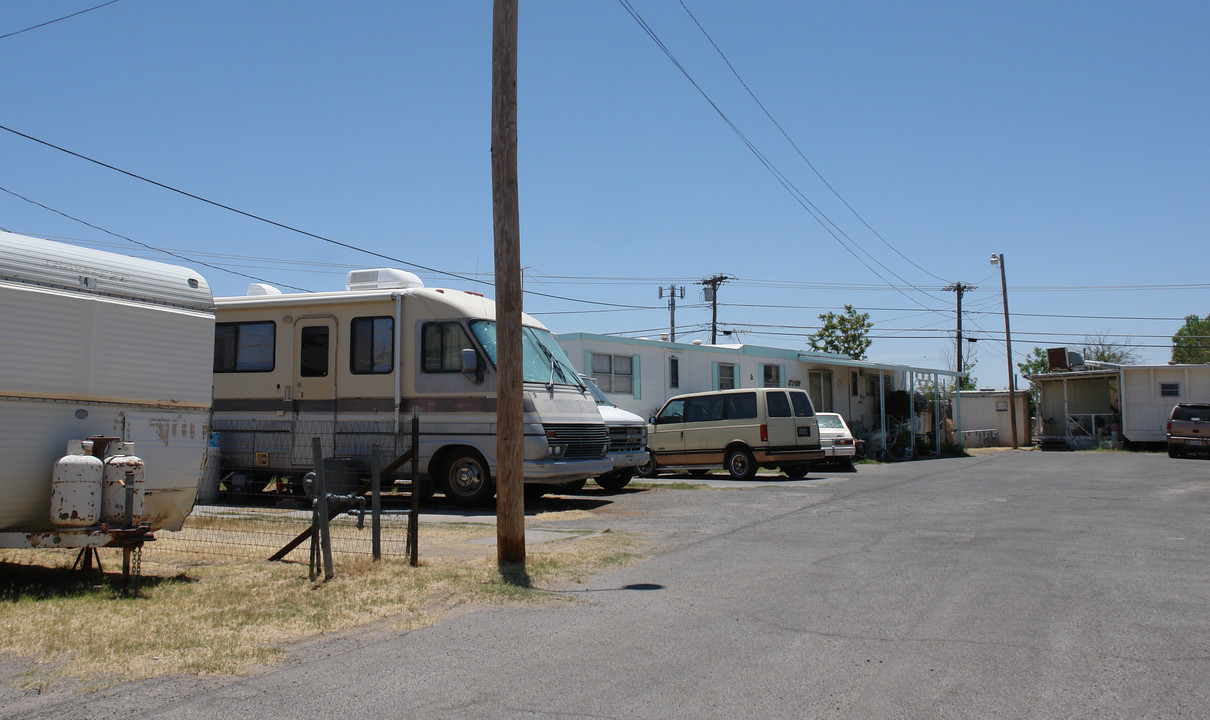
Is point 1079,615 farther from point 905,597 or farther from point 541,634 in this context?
point 541,634

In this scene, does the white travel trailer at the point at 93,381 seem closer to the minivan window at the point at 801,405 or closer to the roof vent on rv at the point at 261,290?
the roof vent on rv at the point at 261,290

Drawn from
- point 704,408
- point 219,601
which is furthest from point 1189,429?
point 219,601

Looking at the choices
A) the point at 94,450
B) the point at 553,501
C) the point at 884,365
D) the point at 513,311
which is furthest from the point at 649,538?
the point at 884,365

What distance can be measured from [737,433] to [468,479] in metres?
7.88

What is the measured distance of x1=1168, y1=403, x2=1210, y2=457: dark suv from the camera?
1046 inches

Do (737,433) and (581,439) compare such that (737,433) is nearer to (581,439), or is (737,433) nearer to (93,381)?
(581,439)

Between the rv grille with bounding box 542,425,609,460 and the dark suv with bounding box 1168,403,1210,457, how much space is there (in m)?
21.5

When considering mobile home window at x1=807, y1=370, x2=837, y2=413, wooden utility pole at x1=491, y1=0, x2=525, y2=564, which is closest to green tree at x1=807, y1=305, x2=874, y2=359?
mobile home window at x1=807, y1=370, x2=837, y2=413

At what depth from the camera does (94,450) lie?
6.62 meters

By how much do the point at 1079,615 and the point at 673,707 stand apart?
3.31 m

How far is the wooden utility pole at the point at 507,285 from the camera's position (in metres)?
7.87

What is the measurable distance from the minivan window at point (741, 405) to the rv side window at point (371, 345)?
8.52 m

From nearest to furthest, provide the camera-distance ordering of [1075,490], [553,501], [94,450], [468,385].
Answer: [94,450] → [468,385] → [553,501] → [1075,490]

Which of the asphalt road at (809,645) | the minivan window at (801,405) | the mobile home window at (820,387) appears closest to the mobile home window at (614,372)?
the minivan window at (801,405)
